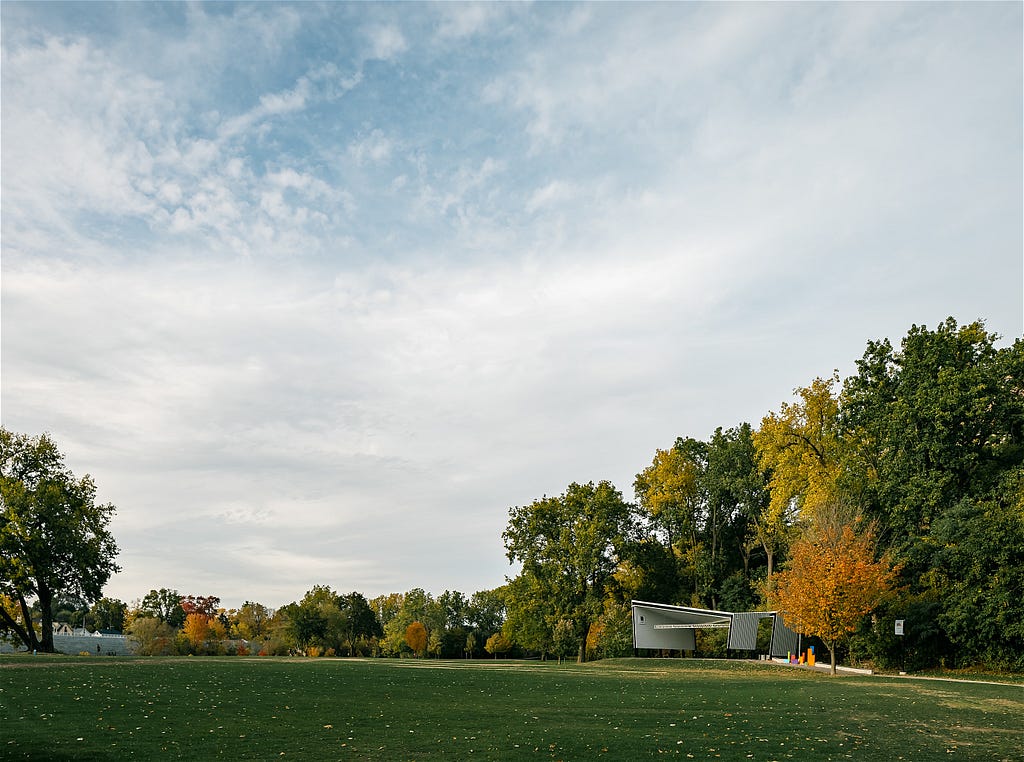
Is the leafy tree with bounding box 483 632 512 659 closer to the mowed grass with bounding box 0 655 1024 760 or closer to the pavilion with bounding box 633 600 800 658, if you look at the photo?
the pavilion with bounding box 633 600 800 658

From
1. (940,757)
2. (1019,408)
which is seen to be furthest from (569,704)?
(1019,408)

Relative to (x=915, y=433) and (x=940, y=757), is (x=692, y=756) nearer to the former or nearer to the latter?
(x=940, y=757)

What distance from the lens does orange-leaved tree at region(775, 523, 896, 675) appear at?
3259cm

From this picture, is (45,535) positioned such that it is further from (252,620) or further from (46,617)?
(252,620)

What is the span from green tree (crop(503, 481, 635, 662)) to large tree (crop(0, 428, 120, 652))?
88.4 feet

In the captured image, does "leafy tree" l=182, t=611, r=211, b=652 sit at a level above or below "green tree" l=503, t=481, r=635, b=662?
below

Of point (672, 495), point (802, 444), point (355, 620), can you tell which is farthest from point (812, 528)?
point (355, 620)

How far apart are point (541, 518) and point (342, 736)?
134 ft

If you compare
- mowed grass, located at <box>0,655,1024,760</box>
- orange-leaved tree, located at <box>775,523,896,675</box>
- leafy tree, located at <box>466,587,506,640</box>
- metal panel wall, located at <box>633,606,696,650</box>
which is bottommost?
leafy tree, located at <box>466,587,506,640</box>

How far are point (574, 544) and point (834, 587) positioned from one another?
68.3ft

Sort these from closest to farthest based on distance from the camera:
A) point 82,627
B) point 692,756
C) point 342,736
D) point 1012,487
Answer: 1. point 692,756
2. point 342,736
3. point 1012,487
4. point 82,627

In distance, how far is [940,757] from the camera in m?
10.9

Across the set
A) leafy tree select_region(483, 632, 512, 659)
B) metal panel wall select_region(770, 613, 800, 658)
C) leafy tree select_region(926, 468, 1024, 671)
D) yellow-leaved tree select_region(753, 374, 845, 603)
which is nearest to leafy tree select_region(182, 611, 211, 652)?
leafy tree select_region(483, 632, 512, 659)

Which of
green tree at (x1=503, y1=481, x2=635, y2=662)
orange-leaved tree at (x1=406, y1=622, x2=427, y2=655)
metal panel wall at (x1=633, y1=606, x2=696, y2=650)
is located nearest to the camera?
green tree at (x1=503, y1=481, x2=635, y2=662)
